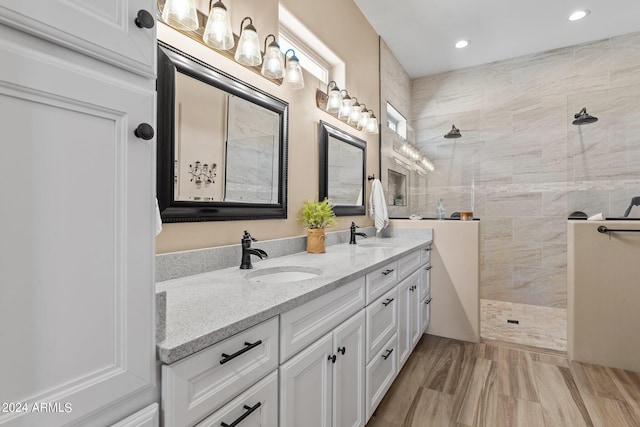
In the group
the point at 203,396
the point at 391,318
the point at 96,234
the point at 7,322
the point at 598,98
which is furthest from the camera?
the point at 598,98

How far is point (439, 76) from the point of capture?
4141mm

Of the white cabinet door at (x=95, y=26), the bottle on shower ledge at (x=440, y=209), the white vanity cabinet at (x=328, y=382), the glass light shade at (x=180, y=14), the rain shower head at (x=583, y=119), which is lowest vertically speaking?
the white vanity cabinet at (x=328, y=382)

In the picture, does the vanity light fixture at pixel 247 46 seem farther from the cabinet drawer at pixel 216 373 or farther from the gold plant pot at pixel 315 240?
the cabinet drawer at pixel 216 373

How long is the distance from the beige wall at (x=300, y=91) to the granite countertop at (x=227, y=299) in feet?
0.57

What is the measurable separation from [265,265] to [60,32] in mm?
1208

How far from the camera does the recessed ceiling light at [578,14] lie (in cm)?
288

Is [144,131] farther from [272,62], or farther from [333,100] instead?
[333,100]

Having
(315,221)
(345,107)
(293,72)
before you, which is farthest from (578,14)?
(315,221)

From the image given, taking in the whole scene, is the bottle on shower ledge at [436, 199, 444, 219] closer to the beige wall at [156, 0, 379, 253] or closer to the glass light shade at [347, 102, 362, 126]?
the beige wall at [156, 0, 379, 253]

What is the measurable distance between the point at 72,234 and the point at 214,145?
0.95 metres

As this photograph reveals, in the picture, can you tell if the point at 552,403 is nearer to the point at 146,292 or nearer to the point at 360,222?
the point at 360,222

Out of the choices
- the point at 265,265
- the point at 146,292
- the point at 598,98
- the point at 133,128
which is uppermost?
the point at 598,98

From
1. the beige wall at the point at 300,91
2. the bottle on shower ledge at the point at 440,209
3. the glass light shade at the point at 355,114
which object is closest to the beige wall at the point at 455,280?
the beige wall at the point at 300,91

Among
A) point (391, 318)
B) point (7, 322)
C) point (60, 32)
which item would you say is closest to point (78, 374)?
point (7, 322)
